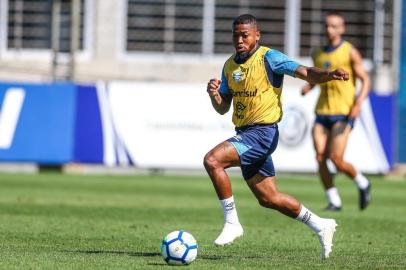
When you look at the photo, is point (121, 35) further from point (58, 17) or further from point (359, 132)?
point (359, 132)

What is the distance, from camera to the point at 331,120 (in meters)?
15.7

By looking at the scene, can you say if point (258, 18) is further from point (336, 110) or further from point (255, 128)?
point (255, 128)

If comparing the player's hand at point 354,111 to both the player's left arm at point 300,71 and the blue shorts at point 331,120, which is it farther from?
the player's left arm at point 300,71

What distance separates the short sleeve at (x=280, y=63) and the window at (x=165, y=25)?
20213mm

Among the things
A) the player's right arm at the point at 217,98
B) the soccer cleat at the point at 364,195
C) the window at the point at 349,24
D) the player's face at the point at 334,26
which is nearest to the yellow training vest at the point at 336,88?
the player's face at the point at 334,26

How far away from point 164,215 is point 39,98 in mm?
9050

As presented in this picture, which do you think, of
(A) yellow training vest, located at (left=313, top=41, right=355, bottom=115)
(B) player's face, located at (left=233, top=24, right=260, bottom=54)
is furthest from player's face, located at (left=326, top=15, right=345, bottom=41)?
(B) player's face, located at (left=233, top=24, right=260, bottom=54)

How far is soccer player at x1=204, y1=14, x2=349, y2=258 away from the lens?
9711 millimetres

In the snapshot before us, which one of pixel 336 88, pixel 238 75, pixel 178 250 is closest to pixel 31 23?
pixel 336 88

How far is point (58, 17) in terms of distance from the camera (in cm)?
2853

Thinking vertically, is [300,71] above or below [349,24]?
below

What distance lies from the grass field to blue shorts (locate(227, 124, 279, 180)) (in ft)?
2.48

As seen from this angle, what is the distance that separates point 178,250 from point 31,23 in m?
21.8

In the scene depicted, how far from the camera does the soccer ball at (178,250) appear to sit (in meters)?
8.85
